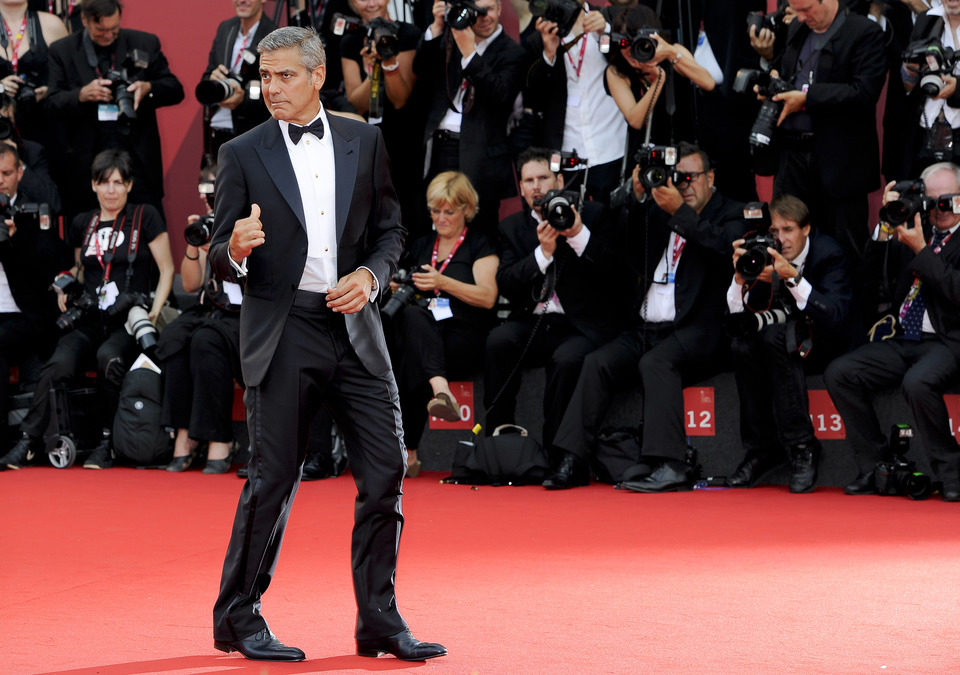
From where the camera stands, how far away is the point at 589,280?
21.5 ft

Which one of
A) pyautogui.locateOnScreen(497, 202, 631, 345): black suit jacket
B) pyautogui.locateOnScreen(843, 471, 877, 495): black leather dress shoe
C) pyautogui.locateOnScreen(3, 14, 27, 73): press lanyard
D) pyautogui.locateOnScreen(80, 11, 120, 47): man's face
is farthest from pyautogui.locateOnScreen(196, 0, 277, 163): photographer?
pyautogui.locateOnScreen(843, 471, 877, 495): black leather dress shoe

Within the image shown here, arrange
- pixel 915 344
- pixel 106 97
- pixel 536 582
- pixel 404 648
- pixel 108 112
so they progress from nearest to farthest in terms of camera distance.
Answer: pixel 404 648 < pixel 536 582 < pixel 915 344 < pixel 106 97 < pixel 108 112

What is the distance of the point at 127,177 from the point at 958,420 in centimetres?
458

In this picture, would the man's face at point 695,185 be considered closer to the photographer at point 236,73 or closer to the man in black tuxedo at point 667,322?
the man in black tuxedo at point 667,322

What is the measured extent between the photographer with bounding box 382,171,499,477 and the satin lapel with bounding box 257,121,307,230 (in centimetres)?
336

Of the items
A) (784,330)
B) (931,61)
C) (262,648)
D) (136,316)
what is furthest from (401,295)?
(262,648)

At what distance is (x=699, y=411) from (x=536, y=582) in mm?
2683

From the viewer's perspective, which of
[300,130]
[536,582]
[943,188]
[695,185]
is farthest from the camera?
[695,185]

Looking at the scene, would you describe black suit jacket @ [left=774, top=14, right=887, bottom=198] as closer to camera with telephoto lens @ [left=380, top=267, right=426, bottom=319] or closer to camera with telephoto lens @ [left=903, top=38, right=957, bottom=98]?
camera with telephoto lens @ [left=903, top=38, right=957, bottom=98]

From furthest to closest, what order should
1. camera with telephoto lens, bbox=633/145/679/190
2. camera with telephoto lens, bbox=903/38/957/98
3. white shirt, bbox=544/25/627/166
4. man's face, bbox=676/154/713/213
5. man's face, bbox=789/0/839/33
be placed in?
white shirt, bbox=544/25/627/166 → man's face, bbox=676/154/713/213 → man's face, bbox=789/0/839/33 → camera with telephoto lens, bbox=633/145/679/190 → camera with telephoto lens, bbox=903/38/957/98

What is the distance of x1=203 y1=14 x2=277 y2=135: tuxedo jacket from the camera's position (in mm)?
7375

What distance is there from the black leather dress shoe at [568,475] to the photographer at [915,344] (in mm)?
1198

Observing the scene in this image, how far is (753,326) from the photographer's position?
Result: 605 centimetres

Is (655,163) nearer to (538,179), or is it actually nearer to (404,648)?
(538,179)
